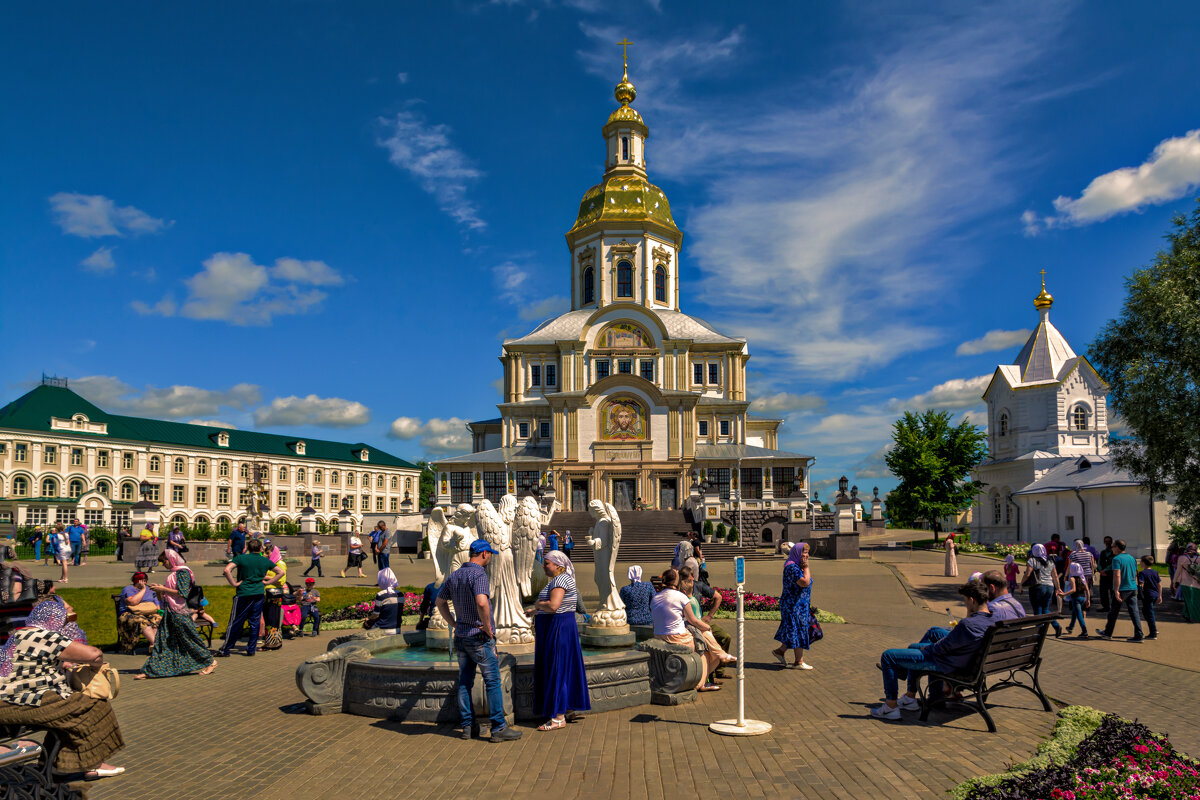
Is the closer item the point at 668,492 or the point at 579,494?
the point at 668,492

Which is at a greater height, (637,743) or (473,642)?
(473,642)

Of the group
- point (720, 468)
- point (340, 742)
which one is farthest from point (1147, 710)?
point (720, 468)

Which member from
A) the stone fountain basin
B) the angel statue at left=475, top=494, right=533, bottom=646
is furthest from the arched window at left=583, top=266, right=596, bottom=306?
the stone fountain basin

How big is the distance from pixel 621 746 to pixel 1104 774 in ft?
12.5

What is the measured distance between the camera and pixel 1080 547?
15.6 meters

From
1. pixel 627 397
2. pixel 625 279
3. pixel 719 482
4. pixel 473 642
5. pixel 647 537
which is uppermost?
pixel 625 279

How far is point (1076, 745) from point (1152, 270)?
63.3 feet

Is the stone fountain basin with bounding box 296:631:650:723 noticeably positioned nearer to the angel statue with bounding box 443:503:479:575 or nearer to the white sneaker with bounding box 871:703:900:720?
the angel statue with bounding box 443:503:479:575

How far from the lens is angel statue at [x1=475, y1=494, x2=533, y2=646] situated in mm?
9078

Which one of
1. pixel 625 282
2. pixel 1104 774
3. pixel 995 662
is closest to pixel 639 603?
pixel 995 662

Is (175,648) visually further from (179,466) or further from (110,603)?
(179,466)

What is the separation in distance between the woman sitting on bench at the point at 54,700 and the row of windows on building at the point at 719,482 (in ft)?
131

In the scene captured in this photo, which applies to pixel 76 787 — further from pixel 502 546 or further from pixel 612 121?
pixel 612 121

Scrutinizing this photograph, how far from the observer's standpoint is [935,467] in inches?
1564
